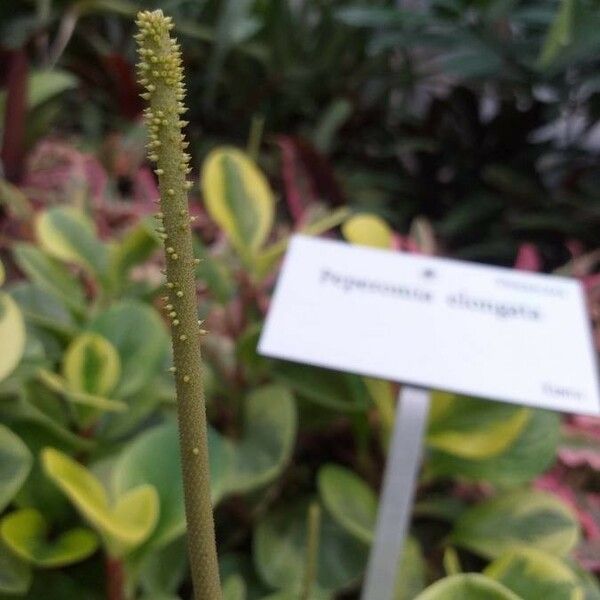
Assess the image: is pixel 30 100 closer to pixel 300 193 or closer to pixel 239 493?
pixel 300 193

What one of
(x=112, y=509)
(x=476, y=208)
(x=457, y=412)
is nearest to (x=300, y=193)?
(x=476, y=208)

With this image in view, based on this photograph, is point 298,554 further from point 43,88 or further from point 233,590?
point 43,88

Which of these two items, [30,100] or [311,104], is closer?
[30,100]

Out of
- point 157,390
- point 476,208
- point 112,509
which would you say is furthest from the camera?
point 476,208

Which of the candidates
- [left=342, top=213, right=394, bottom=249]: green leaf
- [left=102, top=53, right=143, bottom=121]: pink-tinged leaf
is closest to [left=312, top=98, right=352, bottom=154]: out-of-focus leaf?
[left=102, top=53, right=143, bottom=121]: pink-tinged leaf

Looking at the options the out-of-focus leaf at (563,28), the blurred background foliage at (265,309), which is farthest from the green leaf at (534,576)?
the out-of-focus leaf at (563,28)

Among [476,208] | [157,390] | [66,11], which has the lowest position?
[476,208]

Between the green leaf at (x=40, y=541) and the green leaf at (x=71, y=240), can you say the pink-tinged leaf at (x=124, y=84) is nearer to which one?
the green leaf at (x=71, y=240)
